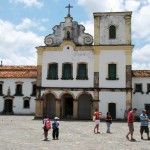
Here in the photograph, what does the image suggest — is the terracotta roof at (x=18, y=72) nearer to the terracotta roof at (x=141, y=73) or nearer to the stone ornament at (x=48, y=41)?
the stone ornament at (x=48, y=41)

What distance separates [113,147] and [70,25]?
76.2 feet

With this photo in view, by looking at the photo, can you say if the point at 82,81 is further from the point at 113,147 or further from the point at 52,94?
the point at 113,147

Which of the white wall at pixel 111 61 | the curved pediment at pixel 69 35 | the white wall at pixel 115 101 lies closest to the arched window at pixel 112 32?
the white wall at pixel 111 61

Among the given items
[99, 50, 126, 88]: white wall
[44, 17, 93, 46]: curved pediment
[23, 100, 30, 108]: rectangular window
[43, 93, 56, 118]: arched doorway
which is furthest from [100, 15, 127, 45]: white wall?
[23, 100, 30, 108]: rectangular window

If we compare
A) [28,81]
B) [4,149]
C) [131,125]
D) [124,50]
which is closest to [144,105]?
[124,50]

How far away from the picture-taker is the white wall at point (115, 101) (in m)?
33.6

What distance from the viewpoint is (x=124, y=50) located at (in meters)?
34.0

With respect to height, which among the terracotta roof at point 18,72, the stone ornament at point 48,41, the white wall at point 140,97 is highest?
the stone ornament at point 48,41

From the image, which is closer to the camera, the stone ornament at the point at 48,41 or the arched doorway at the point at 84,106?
the stone ornament at the point at 48,41

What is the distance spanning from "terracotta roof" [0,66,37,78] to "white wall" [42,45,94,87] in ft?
34.3

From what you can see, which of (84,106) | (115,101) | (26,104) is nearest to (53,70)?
(84,106)

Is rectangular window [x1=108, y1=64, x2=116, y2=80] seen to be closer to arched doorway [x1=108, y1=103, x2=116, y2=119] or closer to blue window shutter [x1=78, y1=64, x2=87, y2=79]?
blue window shutter [x1=78, y1=64, x2=87, y2=79]

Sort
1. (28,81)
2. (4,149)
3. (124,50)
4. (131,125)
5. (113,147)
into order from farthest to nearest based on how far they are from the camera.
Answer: (28,81) → (124,50) → (131,125) → (113,147) → (4,149)

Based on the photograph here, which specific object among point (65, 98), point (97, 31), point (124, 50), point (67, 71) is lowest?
point (65, 98)
